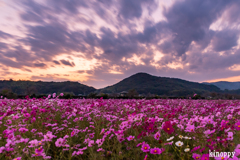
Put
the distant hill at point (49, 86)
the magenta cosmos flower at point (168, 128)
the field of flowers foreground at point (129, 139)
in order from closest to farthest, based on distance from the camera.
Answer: the field of flowers foreground at point (129, 139) → the magenta cosmos flower at point (168, 128) → the distant hill at point (49, 86)

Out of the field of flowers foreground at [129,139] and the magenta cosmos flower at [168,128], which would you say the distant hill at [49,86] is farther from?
the magenta cosmos flower at [168,128]

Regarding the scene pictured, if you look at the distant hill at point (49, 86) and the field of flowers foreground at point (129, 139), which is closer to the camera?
the field of flowers foreground at point (129, 139)

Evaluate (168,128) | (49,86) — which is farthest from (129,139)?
(49,86)

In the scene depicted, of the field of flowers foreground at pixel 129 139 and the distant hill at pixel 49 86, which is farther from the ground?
the distant hill at pixel 49 86

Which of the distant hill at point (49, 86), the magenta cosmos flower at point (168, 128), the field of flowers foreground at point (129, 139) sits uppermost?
the distant hill at point (49, 86)

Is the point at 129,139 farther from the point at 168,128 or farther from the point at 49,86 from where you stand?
the point at 49,86

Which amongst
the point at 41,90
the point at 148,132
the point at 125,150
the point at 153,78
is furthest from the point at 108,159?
the point at 153,78

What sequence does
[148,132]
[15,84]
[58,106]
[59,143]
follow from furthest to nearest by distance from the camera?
1. [15,84]
2. [58,106]
3. [148,132]
4. [59,143]

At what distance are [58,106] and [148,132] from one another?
5488 millimetres

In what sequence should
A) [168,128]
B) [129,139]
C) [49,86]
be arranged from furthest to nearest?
[49,86]
[129,139]
[168,128]

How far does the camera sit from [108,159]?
2.83m

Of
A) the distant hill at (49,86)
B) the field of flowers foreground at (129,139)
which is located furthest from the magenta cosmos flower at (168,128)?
the distant hill at (49,86)

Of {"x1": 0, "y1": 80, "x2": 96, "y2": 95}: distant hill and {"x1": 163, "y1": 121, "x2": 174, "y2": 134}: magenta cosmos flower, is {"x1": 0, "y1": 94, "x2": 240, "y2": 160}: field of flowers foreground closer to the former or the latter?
{"x1": 163, "y1": 121, "x2": 174, "y2": 134}: magenta cosmos flower

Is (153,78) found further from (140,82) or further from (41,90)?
(41,90)
